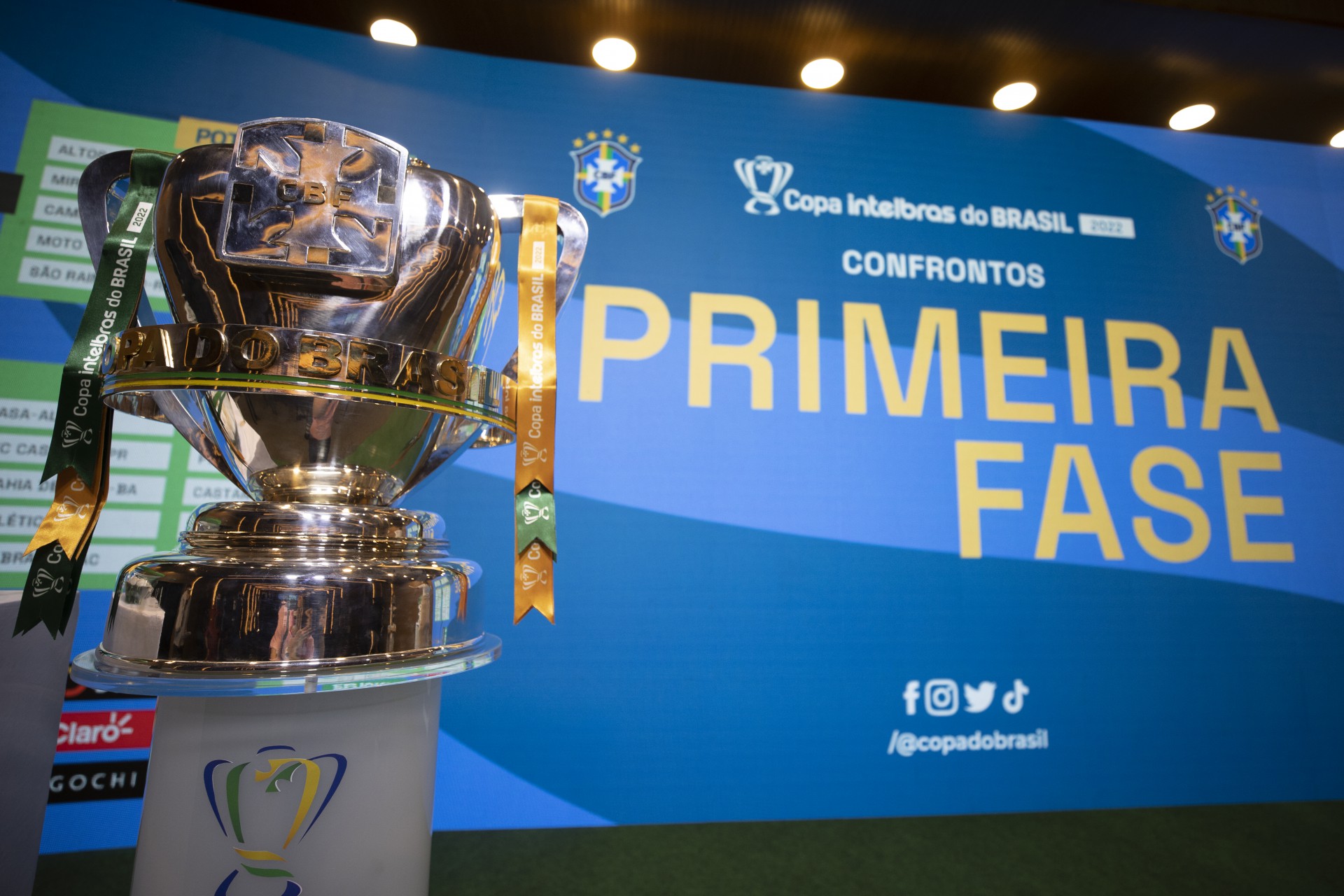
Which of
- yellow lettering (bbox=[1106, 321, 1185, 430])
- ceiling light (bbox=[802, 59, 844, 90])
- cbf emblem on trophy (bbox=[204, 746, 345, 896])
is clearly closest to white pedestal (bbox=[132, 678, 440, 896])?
cbf emblem on trophy (bbox=[204, 746, 345, 896])

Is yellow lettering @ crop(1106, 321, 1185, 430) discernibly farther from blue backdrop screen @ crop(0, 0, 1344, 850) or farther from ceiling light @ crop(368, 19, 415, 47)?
ceiling light @ crop(368, 19, 415, 47)

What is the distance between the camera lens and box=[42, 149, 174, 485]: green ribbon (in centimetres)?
52

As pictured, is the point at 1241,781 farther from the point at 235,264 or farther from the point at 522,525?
the point at 235,264

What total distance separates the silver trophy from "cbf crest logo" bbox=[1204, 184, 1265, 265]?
6.21 ft

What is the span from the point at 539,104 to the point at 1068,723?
5.79 feet

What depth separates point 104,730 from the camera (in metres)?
1.13

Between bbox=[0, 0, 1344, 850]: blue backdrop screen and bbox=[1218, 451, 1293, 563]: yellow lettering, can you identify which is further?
bbox=[1218, 451, 1293, 563]: yellow lettering

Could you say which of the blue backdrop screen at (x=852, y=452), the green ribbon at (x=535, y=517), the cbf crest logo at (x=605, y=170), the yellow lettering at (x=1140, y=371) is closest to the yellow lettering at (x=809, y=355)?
the blue backdrop screen at (x=852, y=452)

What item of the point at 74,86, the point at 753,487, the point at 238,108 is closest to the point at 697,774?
the point at 753,487

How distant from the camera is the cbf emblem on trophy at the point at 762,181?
1.44m

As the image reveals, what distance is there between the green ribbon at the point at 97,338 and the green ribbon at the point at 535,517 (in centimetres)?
35

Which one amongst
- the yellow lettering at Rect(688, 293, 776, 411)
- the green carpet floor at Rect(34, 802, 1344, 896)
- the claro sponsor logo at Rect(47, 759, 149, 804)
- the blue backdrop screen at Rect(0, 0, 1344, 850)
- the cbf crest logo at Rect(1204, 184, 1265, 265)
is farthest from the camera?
the cbf crest logo at Rect(1204, 184, 1265, 265)

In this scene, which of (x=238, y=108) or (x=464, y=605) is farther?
(x=238, y=108)

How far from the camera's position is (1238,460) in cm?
149
